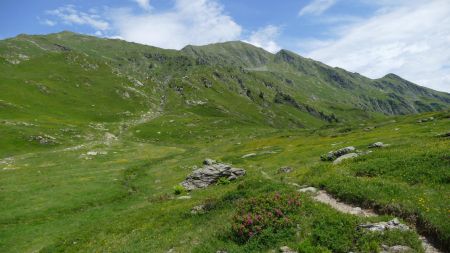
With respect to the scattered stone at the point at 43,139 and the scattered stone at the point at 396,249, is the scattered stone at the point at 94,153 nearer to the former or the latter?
the scattered stone at the point at 43,139

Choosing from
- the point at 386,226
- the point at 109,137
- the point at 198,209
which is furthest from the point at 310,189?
the point at 109,137

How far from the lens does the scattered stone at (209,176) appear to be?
140 feet

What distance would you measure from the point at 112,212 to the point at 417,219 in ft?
103

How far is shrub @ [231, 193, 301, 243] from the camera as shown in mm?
19500

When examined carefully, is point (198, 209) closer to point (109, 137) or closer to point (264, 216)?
point (264, 216)

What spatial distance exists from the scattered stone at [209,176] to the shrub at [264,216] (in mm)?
19959

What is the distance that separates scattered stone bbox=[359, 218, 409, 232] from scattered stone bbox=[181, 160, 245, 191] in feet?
80.5

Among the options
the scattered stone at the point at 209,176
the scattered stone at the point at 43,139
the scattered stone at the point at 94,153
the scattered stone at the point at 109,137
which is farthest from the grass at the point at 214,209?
the scattered stone at the point at 109,137

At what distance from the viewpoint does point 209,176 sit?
43594 mm

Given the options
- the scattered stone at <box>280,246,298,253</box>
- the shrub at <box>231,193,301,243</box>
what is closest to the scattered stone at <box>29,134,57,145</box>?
the shrub at <box>231,193,301,243</box>

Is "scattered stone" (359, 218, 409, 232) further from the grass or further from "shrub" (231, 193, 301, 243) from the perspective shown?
"shrub" (231, 193, 301, 243)

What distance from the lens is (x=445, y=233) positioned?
663 inches

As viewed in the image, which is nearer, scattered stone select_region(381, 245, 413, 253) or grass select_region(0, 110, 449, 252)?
scattered stone select_region(381, 245, 413, 253)

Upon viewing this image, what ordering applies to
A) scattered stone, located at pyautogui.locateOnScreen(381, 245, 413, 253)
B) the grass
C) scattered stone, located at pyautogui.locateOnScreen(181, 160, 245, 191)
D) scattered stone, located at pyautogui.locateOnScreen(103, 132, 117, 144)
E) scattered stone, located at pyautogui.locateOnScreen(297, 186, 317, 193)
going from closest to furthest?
1. scattered stone, located at pyautogui.locateOnScreen(381, 245, 413, 253)
2. the grass
3. scattered stone, located at pyautogui.locateOnScreen(297, 186, 317, 193)
4. scattered stone, located at pyautogui.locateOnScreen(181, 160, 245, 191)
5. scattered stone, located at pyautogui.locateOnScreen(103, 132, 117, 144)
